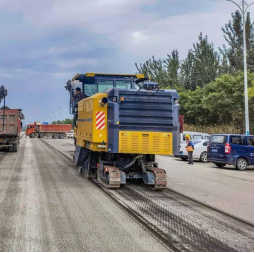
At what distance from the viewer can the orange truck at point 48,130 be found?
59556 mm

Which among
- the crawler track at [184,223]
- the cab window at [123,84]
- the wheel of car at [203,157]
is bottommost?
the crawler track at [184,223]

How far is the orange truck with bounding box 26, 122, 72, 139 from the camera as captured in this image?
195ft

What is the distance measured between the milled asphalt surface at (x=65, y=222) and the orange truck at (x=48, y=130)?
50.9 meters

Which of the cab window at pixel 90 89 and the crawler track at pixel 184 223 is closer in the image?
the crawler track at pixel 184 223

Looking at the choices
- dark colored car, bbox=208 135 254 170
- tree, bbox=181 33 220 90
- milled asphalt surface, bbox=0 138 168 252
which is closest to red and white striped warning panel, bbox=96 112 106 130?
milled asphalt surface, bbox=0 138 168 252

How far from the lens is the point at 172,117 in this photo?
8.58 m

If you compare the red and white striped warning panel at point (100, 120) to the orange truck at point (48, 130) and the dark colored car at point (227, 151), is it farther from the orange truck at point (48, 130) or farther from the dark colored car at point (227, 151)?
the orange truck at point (48, 130)

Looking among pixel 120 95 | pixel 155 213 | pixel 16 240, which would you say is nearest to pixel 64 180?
pixel 120 95

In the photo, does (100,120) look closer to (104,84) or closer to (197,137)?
(104,84)

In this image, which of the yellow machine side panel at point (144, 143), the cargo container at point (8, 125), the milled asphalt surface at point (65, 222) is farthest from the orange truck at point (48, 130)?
the yellow machine side panel at point (144, 143)

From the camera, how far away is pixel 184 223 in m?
5.66

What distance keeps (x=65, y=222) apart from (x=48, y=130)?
55.7 m

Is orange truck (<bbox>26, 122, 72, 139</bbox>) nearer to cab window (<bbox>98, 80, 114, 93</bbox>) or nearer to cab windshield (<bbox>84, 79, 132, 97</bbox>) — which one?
cab windshield (<bbox>84, 79, 132, 97</bbox>)

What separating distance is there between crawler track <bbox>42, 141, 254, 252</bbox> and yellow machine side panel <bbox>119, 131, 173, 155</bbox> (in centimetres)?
110
